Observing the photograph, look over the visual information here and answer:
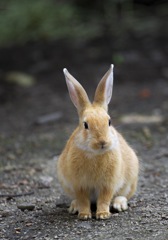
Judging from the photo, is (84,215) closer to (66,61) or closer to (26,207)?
(26,207)

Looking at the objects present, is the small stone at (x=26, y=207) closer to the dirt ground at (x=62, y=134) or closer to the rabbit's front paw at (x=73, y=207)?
the dirt ground at (x=62, y=134)

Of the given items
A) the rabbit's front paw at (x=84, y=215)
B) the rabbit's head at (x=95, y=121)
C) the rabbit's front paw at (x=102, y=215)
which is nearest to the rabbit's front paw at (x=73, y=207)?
the rabbit's front paw at (x=84, y=215)

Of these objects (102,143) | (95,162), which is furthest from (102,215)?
(102,143)

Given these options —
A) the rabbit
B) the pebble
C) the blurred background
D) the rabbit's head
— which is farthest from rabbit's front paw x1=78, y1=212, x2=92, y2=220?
the blurred background

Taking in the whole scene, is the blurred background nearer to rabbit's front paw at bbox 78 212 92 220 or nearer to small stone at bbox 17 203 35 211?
small stone at bbox 17 203 35 211

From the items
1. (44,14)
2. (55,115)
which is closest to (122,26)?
(44,14)

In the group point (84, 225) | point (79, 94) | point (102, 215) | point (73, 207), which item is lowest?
point (84, 225)

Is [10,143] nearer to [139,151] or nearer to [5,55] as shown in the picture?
[139,151]
